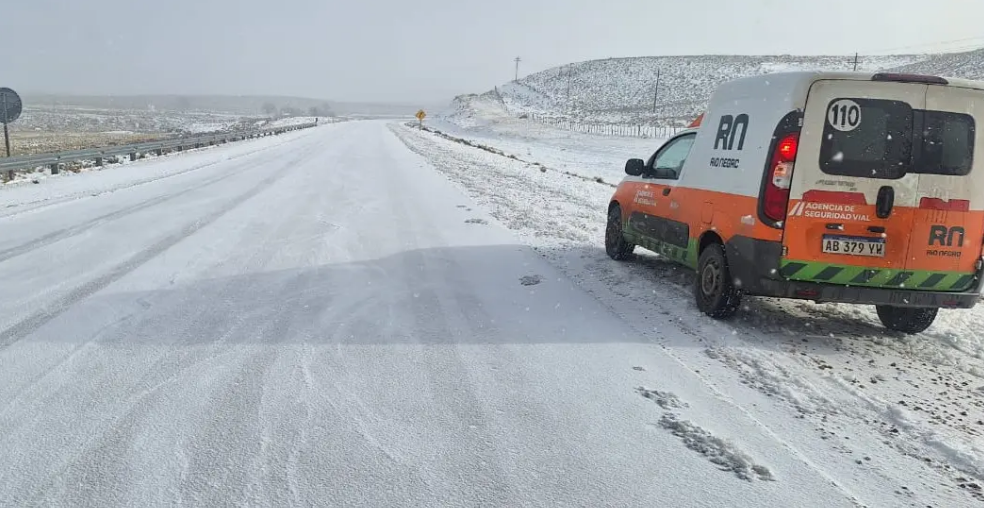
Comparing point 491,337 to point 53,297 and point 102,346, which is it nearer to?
point 102,346

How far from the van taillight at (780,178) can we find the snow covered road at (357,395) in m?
1.42

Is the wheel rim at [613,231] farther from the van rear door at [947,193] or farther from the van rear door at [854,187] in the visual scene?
the van rear door at [947,193]

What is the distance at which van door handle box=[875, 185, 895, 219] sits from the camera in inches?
196

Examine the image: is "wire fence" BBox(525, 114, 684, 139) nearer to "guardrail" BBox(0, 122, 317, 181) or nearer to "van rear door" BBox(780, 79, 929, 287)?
"guardrail" BBox(0, 122, 317, 181)

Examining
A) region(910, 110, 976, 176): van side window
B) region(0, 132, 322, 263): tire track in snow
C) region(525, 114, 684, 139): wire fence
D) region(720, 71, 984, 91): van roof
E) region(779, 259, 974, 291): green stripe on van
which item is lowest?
region(0, 132, 322, 263): tire track in snow

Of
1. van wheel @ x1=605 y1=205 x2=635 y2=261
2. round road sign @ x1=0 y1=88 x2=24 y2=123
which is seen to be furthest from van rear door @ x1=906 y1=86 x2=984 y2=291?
round road sign @ x1=0 y1=88 x2=24 y2=123

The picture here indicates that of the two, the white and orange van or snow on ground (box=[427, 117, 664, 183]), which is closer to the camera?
the white and orange van

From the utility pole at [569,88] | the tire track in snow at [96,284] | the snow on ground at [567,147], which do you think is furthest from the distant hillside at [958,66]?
the tire track in snow at [96,284]

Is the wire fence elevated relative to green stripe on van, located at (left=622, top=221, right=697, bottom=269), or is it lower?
elevated

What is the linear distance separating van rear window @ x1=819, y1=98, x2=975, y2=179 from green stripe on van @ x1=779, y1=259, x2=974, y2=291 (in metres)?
0.75

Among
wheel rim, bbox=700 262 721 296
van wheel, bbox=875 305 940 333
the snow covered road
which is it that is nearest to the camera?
the snow covered road

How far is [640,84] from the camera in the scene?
120188 mm

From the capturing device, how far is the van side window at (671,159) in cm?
705

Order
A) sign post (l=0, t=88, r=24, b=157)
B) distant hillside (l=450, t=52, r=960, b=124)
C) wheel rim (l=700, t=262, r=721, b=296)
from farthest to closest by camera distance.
A: 1. distant hillside (l=450, t=52, r=960, b=124)
2. sign post (l=0, t=88, r=24, b=157)
3. wheel rim (l=700, t=262, r=721, b=296)
